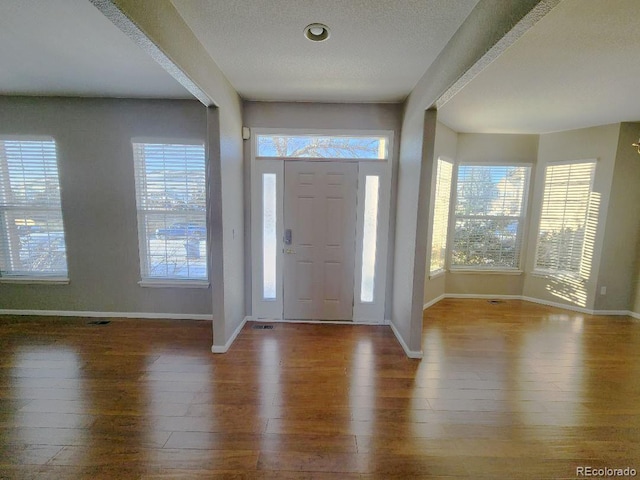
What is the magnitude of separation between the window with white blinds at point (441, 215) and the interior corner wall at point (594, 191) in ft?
4.35

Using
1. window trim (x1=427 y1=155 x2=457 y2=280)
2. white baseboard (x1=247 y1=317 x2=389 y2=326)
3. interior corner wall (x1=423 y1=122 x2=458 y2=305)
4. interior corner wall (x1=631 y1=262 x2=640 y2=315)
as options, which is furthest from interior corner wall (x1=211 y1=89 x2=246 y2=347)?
interior corner wall (x1=631 y1=262 x2=640 y2=315)

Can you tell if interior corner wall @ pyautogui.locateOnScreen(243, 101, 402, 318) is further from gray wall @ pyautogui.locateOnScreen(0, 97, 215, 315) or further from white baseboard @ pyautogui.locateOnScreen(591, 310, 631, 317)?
white baseboard @ pyautogui.locateOnScreen(591, 310, 631, 317)

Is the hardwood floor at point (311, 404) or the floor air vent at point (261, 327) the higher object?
the floor air vent at point (261, 327)

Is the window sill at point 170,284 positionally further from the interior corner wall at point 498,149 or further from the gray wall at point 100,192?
Answer: the interior corner wall at point 498,149

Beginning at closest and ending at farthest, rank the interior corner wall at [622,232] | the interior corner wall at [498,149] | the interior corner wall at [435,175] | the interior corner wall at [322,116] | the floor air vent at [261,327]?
the interior corner wall at [322,116] < the floor air vent at [261,327] < the interior corner wall at [622,232] < the interior corner wall at [435,175] < the interior corner wall at [498,149]

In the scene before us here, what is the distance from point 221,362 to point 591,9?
3.47 meters

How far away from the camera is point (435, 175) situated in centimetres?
359

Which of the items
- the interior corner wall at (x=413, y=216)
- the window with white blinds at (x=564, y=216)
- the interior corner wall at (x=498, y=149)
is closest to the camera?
the interior corner wall at (x=413, y=216)

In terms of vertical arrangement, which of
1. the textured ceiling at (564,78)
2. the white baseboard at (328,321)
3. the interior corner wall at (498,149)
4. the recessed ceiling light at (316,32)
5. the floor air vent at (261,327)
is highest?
the recessed ceiling light at (316,32)

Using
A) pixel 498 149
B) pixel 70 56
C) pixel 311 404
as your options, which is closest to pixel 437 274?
pixel 498 149

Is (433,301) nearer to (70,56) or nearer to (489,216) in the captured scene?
(489,216)

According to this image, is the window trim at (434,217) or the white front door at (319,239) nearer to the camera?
the white front door at (319,239)

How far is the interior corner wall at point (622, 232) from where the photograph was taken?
342 centimetres
